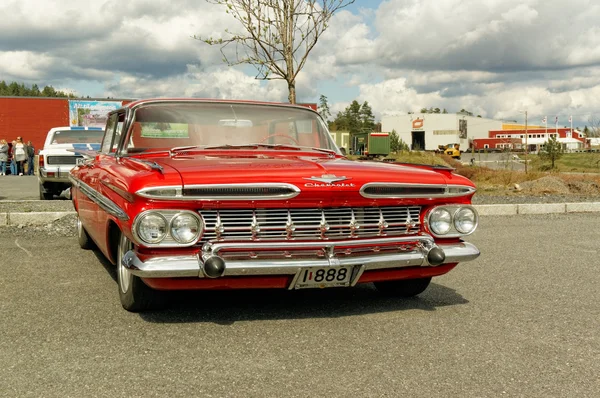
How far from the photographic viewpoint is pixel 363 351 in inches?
135

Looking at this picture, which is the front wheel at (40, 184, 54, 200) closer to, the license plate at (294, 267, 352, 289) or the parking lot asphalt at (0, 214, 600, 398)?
the parking lot asphalt at (0, 214, 600, 398)

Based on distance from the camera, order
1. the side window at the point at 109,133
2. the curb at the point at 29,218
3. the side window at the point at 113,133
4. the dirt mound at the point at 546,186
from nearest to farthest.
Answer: the side window at the point at 113,133 < the side window at the point at 109,133 < the curb at the point at 29,218 < the dirt mound at the point at 546,186

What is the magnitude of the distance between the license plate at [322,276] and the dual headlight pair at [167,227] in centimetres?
65

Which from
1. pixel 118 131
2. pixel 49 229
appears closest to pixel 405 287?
pixel 118 131

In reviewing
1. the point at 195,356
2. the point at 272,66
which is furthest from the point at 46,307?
the point at 272,66

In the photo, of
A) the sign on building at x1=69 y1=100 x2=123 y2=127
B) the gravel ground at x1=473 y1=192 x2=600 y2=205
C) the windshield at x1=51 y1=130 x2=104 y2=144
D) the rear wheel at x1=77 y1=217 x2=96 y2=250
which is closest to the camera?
the rear wheel at x1=77 y1=217 x2=96 y2=250

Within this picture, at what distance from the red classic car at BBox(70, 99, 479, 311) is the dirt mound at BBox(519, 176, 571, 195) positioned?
10.9 meters

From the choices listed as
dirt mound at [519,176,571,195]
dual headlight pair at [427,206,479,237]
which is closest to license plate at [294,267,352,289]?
dual headlight pair at [427,206,479,237]

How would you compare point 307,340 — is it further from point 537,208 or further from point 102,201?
point 537,208

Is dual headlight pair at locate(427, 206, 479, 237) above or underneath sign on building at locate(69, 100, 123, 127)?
underneath

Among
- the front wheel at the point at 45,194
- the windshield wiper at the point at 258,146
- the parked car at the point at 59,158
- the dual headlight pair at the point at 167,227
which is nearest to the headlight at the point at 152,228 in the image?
the dual headlight pair at the point at 167,227

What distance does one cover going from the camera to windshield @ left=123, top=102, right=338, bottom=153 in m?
4.89

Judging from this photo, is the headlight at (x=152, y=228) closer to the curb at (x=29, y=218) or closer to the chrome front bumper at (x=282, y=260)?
the chrome front bumper at (x=282, y=260)

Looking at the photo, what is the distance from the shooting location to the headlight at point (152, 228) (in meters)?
3.58
